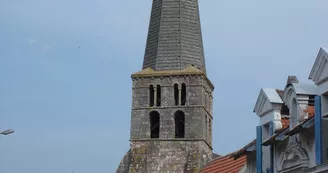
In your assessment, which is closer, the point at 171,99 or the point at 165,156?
the point at 165,156

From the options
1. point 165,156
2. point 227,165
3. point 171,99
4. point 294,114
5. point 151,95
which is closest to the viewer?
point 294,114

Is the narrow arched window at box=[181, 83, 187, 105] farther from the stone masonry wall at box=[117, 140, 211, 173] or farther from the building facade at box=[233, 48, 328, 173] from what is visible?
the building facade at box=[233, 48, 328, 173]

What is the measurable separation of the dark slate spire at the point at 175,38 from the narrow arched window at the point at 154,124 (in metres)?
3.38

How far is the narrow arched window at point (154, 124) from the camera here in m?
60.7

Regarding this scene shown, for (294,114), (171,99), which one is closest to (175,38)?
(171,99)

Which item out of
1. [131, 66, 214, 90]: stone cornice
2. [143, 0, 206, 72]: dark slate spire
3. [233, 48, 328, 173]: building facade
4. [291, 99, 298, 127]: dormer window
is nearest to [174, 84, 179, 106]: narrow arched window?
[131, 66, 214, 90]: stone cornice

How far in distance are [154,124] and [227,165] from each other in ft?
51.9

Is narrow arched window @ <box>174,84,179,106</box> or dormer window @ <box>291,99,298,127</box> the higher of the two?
narrow arched window @ <box>174,84,179,106</box>

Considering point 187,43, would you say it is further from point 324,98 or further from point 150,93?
point 324,98

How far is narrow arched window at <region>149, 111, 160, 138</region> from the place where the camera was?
2391 inches

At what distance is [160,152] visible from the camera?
5947cm

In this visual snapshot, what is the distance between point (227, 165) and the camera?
45.9 m

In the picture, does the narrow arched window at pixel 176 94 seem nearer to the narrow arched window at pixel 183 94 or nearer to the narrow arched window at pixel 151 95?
the narrow arched window at pixel 183 94

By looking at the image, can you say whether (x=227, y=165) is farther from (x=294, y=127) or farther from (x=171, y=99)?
(x=294, y=127)
